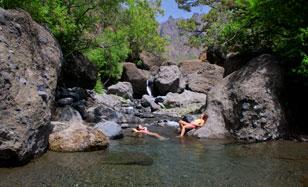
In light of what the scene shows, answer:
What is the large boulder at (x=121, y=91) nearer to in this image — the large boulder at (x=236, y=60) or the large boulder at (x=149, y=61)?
the large boulder at (x=149, y=61)

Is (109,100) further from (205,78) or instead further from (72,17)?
(205,78)

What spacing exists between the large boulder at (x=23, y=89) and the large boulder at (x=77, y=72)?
13.2 m

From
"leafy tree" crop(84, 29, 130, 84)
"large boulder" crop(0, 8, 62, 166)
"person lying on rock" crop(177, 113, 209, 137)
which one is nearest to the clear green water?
"large boulder" crop(0, 8, 62, 166)

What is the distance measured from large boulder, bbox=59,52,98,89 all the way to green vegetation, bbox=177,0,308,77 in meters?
8.94

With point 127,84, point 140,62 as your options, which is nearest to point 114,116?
point 127,84

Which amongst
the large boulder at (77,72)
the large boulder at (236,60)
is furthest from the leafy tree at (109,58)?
the large boulder at (236,60)

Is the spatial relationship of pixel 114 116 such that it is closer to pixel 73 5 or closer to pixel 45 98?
pixel 73 5

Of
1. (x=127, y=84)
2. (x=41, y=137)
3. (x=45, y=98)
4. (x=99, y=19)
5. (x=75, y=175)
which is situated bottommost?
(x=75, y=175)

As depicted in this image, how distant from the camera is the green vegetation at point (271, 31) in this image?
19078 mm

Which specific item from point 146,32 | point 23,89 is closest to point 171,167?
point 23,89

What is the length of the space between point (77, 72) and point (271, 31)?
523 inches

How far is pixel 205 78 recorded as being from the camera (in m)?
41.4

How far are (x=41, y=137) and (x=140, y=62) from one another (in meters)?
38.1

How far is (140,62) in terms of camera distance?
51.3m
